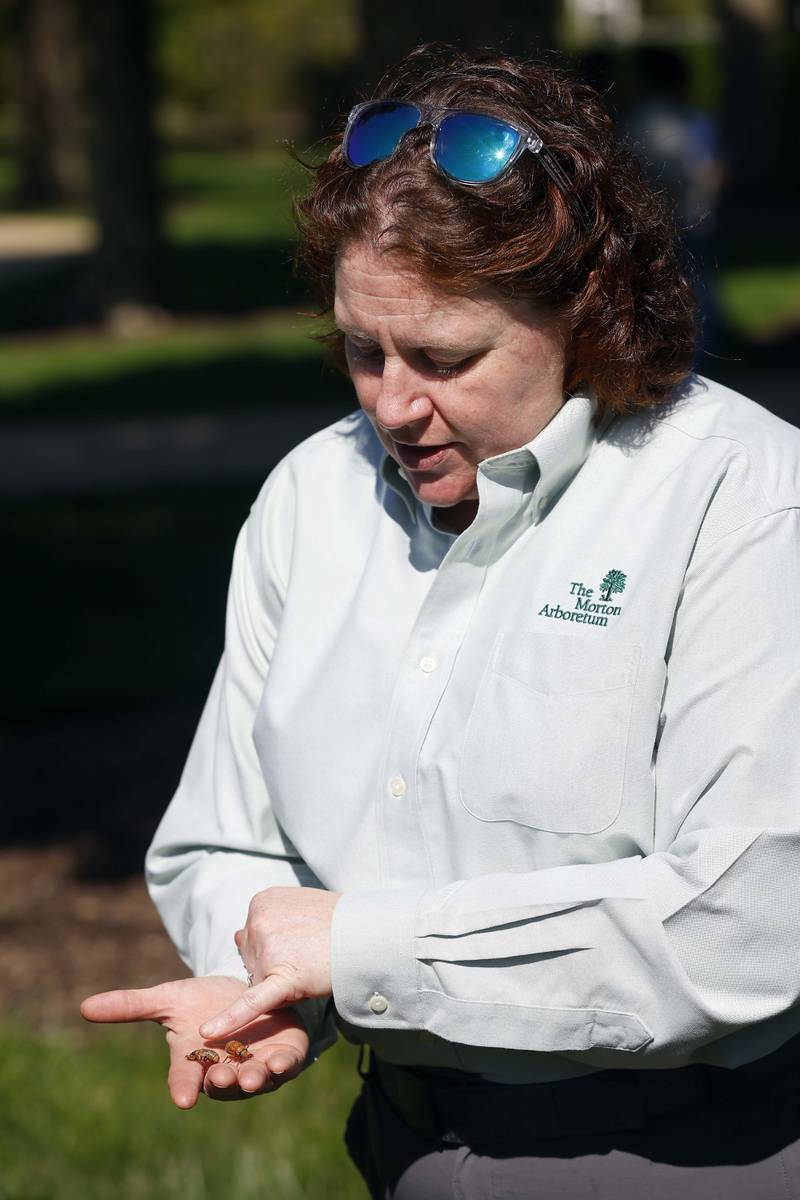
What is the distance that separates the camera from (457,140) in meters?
1.92

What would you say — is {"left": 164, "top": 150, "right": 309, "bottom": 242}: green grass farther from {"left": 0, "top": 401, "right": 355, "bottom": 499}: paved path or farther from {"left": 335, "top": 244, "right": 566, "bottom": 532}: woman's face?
{"left": 335, "top": 244, "right": 566, "bottom": 532}: woman's face

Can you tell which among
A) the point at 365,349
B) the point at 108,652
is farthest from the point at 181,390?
the point at 365,349

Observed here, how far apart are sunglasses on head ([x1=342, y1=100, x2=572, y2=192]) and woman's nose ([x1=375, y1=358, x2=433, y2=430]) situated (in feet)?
0.81

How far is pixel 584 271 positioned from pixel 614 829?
2.29 ft

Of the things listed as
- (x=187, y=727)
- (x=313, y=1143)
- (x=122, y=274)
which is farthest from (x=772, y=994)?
(x=122, y=274)

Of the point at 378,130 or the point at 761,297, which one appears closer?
Result: the point at 378,130

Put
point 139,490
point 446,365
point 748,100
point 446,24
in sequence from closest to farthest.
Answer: point 446,365, point 446,24, point 139,490, point 748,100

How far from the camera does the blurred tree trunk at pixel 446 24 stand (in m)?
7.07

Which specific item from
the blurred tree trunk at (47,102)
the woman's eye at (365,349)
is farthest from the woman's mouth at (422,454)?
the blurred tree trunk at (47,102)

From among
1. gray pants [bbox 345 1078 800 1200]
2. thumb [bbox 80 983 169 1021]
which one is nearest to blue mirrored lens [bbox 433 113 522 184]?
thumb [bbox 80 983 169 1021]

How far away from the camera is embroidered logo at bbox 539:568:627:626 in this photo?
1933mm

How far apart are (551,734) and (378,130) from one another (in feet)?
2.60

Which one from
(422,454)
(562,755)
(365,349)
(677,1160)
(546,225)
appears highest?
(546,225)

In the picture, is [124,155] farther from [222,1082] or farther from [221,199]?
[221,199]
